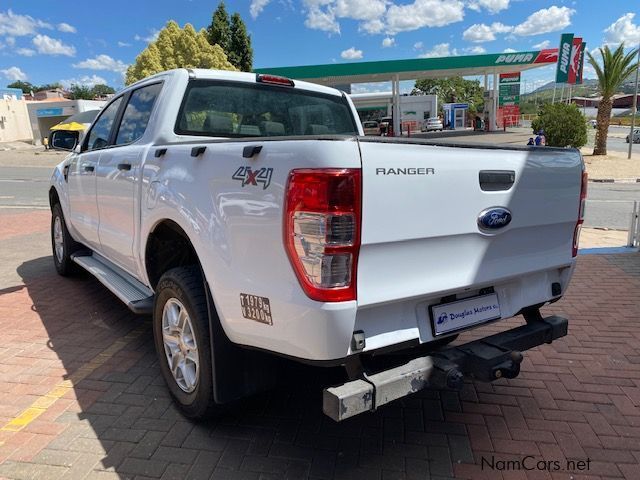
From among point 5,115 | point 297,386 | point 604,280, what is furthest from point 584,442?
point 5,115

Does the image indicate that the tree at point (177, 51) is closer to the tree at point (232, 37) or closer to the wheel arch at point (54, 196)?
the tree at point (232, 37)

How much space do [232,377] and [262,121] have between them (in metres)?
2.05

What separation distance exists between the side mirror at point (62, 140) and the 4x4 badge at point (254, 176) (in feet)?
13.3

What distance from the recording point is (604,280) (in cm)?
594

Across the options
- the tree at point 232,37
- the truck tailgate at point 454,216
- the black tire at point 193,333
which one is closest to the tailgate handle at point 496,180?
the truck tailgate at point 454,216

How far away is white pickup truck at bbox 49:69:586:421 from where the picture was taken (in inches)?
81.4

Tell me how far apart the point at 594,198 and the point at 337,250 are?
46.7 feet

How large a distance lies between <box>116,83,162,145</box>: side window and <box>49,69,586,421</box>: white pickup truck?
18cm

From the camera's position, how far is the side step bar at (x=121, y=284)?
3441mm

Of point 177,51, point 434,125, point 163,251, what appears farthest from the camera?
point 434,125

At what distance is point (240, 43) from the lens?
3506 cm

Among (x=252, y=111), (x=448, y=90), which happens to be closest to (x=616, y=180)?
(x=252, y=111)

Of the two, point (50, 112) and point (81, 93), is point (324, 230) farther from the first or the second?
point (81, 93)

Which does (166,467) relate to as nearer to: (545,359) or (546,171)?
(546,171)
